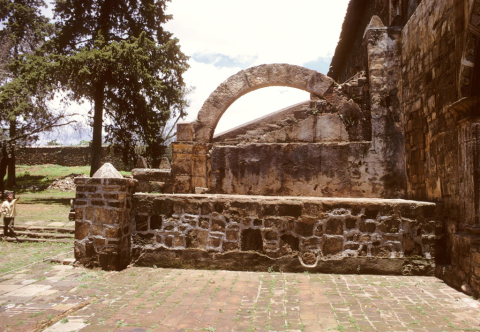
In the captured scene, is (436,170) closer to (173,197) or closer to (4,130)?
(173,197)

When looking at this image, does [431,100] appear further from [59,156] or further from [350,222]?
[59,156]

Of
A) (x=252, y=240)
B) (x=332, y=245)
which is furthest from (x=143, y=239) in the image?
(x=332, y=245)

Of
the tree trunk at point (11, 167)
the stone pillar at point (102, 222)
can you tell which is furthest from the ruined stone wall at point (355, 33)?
the tree trunk at point (11, 167)

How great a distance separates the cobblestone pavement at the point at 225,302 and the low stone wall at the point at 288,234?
195 mm

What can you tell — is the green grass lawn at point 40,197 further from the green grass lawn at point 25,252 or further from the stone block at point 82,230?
the stone block at point 82,230

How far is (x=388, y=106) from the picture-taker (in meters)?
6.24

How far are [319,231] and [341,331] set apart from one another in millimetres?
1776

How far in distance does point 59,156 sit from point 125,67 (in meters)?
21.1

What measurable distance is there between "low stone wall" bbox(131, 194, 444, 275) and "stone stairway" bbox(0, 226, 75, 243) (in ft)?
14.1

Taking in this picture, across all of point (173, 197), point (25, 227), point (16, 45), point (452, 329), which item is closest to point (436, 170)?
point (452, 329)

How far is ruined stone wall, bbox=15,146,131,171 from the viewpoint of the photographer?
32.8 meters

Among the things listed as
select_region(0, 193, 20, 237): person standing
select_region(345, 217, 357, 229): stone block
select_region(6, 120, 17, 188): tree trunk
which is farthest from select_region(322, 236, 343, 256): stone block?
select_region(6, 120, 17, 188): tree trunk

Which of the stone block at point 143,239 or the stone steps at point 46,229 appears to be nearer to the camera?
the stone block at point 143,239

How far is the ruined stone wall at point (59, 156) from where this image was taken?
108 ft
